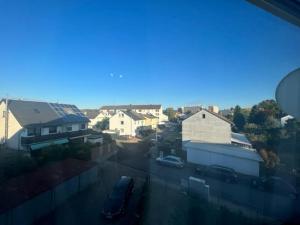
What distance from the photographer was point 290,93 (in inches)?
61.5

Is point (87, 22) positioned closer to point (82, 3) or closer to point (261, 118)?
point (82, 3)

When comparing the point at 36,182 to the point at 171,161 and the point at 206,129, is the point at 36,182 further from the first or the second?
the point at 206,129

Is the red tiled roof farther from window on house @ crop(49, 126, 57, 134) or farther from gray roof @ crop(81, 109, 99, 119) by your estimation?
gray roof @ crop(81, 109, 99, 119)

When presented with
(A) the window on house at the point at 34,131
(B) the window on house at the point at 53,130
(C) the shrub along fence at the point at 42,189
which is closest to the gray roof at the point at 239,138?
(C) the shrub along fence at the point at 42,189

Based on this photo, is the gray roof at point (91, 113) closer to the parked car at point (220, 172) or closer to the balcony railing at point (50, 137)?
the balcony railing at point (50, 137)

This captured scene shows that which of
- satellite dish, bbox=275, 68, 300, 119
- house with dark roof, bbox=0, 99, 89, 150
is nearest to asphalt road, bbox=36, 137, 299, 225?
house with dark roof, bbox=0, 99, 89, 150

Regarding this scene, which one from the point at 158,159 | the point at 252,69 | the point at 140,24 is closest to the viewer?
the point at 140,24

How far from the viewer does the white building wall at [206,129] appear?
15.4 ft

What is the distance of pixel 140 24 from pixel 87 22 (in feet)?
2.14

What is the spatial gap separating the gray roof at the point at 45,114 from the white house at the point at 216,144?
3103 mm

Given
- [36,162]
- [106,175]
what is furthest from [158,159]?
[36,162]

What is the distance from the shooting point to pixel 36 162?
177 centimetres

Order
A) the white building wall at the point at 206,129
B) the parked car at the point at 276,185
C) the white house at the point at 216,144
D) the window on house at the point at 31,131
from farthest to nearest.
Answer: the white building wall at the point at 206,129 < the white house at the point at 216,144 < the parked car at the point at 276,185 < the window on house at the point at 31,131

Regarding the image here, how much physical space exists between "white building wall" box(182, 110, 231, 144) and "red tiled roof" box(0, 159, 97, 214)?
3179 mm
